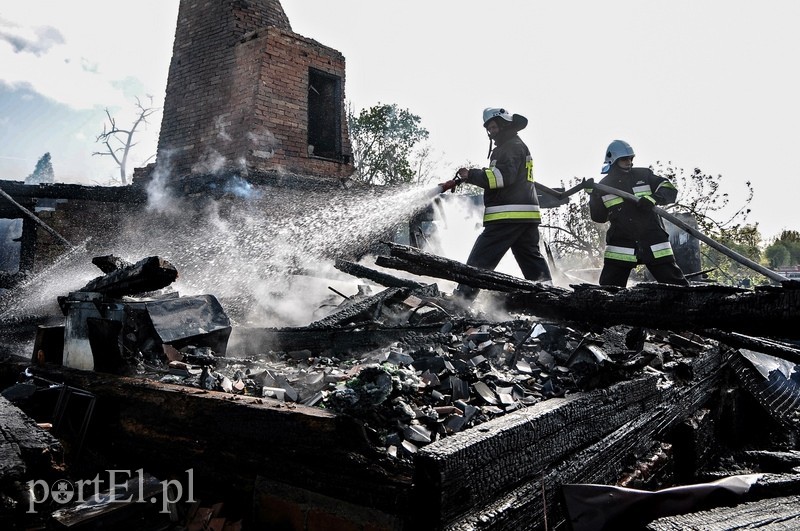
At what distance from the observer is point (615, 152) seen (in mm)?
5621

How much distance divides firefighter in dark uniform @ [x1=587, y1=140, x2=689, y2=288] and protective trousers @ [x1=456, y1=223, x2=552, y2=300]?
0.97m

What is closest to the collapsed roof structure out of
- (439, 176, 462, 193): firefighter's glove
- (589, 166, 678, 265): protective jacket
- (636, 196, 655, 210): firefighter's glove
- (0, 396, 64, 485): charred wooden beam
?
(0, 396, 64, 485): charred wooden beam

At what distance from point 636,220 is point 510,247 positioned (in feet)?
5.15

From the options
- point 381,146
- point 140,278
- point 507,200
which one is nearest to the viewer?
point 140,278

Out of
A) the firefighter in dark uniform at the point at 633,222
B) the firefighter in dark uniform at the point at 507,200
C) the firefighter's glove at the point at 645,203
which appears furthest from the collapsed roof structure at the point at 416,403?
the firefighter's glove at the point at 645,203

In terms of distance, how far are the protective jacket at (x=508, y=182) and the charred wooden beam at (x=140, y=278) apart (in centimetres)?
288

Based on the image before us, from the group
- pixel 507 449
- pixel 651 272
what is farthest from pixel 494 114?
pixel 507 449

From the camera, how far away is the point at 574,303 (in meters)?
2.63

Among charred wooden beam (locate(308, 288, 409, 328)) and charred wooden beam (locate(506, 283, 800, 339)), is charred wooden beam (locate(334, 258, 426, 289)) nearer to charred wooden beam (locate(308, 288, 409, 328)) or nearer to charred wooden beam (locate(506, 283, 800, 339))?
charred wooden beam (locate(308, 288, 409, 328))

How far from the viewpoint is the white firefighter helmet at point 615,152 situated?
218 inches

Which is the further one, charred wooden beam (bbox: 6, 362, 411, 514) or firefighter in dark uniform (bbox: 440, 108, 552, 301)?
firefighter in dark uniform (bbox: 440, 108, 552, 301)

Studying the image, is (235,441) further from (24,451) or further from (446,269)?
(446,269)

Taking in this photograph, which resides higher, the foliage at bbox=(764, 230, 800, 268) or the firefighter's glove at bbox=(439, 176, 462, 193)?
Answer: the foliage at bbox=(764, 230, 800, 268)

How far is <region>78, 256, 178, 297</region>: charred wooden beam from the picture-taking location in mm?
3061
